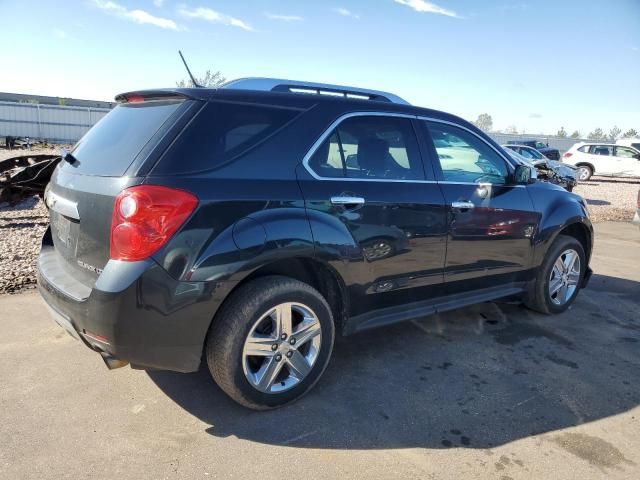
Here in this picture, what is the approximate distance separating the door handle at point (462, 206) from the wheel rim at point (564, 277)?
1421mm

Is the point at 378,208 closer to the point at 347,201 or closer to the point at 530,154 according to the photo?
the point at 347,201

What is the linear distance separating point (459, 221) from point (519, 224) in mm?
802

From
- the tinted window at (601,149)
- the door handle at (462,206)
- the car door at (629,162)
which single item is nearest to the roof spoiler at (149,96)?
the door handle at (462,206)

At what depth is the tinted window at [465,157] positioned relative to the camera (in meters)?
3.74

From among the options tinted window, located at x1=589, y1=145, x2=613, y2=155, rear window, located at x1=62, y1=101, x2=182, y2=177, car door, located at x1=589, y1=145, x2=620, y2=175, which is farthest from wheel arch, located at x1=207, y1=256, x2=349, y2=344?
tinted window, located at x1=589, y1=145, x2=613, y2=155

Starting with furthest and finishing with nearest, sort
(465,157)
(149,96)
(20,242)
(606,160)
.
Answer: (606,160), (20,242), (465,157), (149,96)

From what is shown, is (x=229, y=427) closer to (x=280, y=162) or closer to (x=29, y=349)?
(x=280, y=162)

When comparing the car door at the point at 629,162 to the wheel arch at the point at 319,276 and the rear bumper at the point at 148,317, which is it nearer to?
the wheel arch at the point at 319,276

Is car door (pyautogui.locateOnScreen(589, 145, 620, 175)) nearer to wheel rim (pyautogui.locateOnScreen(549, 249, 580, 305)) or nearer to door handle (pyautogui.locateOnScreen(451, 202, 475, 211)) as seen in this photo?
wheel rim (pyautogui.locateOnScreen(549, 249, 580, 305))

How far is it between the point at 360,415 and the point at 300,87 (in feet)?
7.04

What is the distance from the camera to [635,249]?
27.4 feet

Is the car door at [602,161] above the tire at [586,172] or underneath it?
above

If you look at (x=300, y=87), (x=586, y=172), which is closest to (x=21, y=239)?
(x=300, y=87)

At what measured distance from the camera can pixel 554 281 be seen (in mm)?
4688
